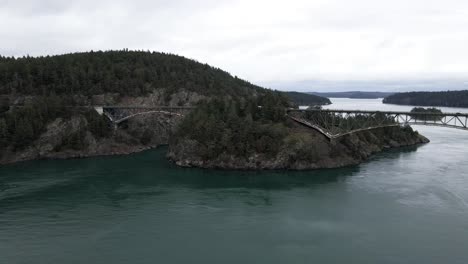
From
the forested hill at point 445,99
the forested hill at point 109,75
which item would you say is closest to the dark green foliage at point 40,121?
the forested hill at point 109,75

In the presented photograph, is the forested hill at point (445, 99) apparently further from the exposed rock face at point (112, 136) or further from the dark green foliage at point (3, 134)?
the dark green foliage at point (3, 134)

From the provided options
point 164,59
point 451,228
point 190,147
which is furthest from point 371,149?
point 164,59

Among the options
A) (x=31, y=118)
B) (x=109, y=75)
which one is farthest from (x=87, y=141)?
(x=109, y=75)

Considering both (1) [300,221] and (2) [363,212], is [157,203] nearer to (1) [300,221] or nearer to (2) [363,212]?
(1) [300,221]

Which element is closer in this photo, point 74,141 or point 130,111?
point 74,141

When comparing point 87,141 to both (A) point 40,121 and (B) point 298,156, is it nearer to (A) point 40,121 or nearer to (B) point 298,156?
(A) point 40,121

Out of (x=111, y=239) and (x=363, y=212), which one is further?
(x=363, y=212)
